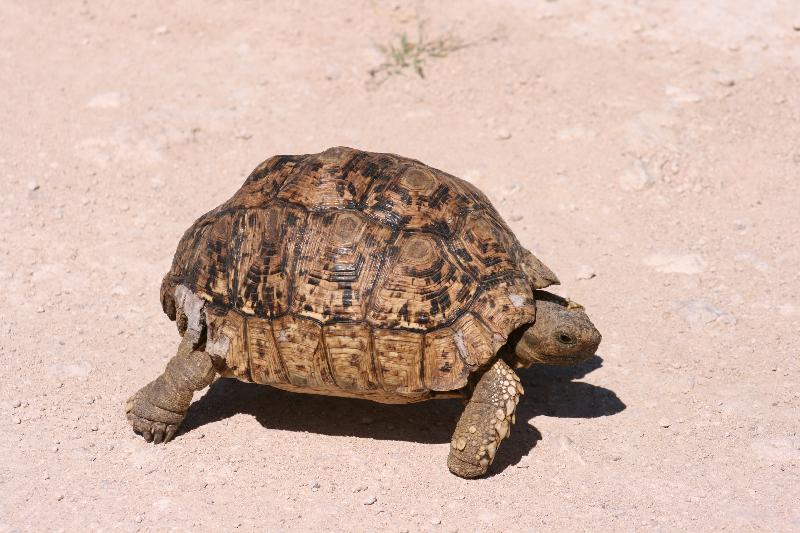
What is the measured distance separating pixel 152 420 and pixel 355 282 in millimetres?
1462

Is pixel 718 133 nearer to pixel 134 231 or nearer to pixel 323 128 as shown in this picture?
pixel 323 128

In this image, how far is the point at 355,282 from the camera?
517cm

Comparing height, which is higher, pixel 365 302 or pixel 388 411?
pixel 365 302

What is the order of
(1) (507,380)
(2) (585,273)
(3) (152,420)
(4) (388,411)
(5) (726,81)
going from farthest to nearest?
1. (5) (726,81)
2. (2) (585,273)
3. (4) (388,411)
4. (3) (152,420)
5. (1) (507,380)

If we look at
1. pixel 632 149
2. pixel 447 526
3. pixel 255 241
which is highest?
pixel 255 241

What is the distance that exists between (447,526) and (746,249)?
3.76 metres

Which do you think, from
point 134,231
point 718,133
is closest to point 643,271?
point 718,133

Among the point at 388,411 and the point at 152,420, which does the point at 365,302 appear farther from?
the point at 152,420

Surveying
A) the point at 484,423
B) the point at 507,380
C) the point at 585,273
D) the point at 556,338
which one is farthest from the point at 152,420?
the point at 585,273

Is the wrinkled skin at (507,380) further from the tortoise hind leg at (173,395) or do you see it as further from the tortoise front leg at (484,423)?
the tortoise hind leg at (173,395)

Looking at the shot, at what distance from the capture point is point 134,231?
24.9 feet

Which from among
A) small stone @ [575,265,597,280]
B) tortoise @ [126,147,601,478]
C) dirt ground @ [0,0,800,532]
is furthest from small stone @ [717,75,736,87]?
tortoise @ [126,147,601,478]

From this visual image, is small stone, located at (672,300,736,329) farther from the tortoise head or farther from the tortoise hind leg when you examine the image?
the tortoise hind leg

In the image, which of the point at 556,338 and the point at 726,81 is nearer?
the point at 556,338
